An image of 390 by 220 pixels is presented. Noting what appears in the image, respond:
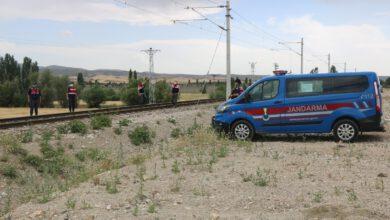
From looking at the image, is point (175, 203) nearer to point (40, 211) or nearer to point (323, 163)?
point (40, 211)

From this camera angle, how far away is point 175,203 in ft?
26.6

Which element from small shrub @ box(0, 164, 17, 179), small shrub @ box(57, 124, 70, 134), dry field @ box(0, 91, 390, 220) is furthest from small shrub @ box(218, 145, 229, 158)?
small shrub @ box(57, 124, 70, 134)

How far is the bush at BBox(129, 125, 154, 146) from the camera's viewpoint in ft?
63.3

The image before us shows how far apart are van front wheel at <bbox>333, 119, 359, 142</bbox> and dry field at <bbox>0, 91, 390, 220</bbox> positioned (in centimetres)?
27

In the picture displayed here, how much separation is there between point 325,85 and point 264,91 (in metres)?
1.67

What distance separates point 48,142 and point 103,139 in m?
2.63

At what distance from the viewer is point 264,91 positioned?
50.7 ft

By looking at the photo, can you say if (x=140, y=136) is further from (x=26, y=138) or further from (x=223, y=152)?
(x=223, y=152)

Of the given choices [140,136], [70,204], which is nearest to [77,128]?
[140,136]

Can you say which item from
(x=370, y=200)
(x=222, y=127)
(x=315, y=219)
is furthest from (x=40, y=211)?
(x=222, y=127)

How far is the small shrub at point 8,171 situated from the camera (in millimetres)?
12945

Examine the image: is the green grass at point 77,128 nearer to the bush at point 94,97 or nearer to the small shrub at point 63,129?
the small shrub at point 63,129

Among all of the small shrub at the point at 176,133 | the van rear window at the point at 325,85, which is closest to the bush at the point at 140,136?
the small shrub at the point at 176,133

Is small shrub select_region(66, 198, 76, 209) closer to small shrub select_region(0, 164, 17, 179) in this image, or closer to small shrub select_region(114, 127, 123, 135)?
small shrub select_region(0, 164, 17, 179)
